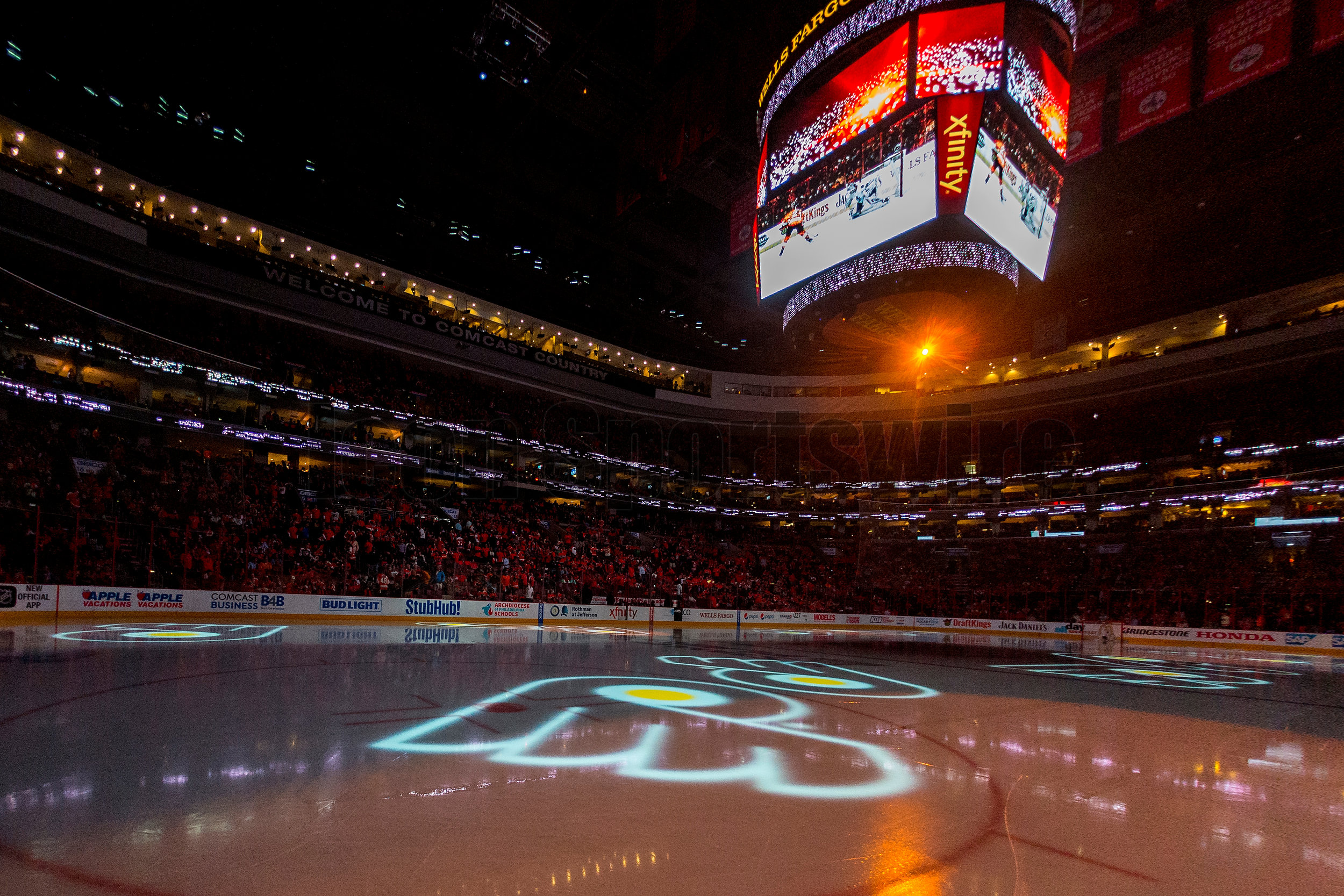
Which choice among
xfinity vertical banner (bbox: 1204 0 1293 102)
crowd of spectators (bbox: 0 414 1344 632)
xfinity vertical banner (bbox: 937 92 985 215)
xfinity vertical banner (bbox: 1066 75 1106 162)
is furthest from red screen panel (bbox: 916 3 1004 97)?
crowd of spectators (bbox: 0 414 1344 632)

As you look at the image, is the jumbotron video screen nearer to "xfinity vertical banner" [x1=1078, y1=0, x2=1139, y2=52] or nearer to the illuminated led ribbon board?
"xfinity vertical banner" [x1=1078, y1=0, x2=1139, y2=52]

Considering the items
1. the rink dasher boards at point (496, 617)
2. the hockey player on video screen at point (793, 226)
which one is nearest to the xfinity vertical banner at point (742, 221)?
the hockey player on video screen at point (793, 226)

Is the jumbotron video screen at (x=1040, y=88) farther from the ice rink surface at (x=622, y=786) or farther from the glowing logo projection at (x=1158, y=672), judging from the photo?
the glowing logo projection at (x=1158, y=672)

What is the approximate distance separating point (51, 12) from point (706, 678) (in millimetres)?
23271

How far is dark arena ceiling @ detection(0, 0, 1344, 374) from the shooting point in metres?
15.6

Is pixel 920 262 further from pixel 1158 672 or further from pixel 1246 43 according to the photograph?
pixel 1158 672

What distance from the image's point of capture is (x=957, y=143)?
39.4 ft

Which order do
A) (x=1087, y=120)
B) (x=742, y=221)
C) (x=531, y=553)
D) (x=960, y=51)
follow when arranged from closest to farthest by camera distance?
(x=960, y=51)
(x=1087, y=120)
(x=742, y=221)
(x=531, y=553)

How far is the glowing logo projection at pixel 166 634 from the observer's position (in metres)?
11.7

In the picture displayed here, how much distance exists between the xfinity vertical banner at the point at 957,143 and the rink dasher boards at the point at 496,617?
1640 centimetres

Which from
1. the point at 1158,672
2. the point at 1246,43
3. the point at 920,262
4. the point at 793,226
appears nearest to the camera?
the point at 1246,43

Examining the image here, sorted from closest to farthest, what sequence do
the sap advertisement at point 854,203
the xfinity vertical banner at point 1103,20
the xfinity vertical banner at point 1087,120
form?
1. the xfinity vertical banner at point 1103,20
2. the sap advertisement at point 854,203
3. the xfinity vertical banner at point 1087,120

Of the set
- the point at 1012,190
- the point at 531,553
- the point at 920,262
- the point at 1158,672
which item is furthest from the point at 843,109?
the point at 531,553

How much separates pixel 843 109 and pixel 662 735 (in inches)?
502
